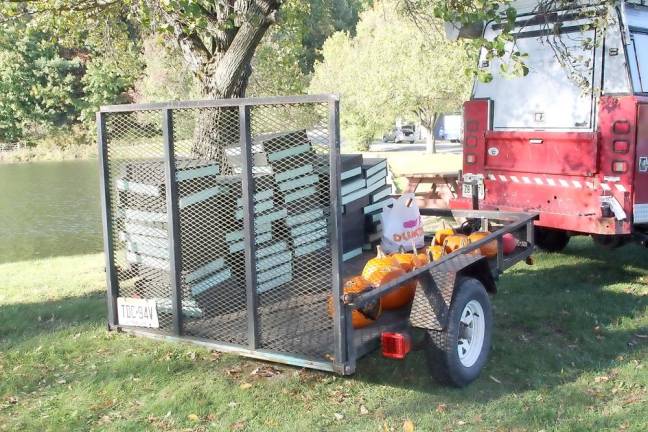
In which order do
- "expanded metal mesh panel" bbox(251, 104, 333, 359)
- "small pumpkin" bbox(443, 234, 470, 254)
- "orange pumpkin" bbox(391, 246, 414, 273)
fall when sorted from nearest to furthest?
"expanded metal mesh panel" bbox(251, 104, 333, 359)
"orange pumpkin" bbox(391, 246, 414, 273)
"small pumpkin" bbox(443, 234, 470, 254)

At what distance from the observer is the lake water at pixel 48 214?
1620 centimetres

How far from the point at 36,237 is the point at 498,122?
43.5 feet

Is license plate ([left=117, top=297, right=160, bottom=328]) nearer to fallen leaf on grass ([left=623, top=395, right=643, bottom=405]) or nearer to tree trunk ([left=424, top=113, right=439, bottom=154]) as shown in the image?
fallen leaf on grass ([left=623, top=395, right=643, bottom=405])

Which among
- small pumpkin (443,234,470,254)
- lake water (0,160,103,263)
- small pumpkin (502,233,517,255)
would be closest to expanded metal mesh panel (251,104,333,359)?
small pumpkin (443,234,470,254)

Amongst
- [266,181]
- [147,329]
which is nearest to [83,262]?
[147,329]

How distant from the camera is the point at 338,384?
5.00 m

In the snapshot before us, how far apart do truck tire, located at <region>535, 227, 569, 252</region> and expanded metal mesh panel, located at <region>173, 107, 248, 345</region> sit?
18.4ft

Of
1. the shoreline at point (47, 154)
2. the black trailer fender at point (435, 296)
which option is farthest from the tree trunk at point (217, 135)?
the shoreline at point (47, 154)

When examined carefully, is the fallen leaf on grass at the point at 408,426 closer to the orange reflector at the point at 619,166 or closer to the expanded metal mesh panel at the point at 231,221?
the expanded metal mesh panel at the point at 231,221

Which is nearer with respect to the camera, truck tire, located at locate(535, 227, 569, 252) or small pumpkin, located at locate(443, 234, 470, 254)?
small pumpkin, located at locate(443, 234, 470, 254)

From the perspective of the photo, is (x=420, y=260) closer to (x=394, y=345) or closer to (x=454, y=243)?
(x=454, y=243)

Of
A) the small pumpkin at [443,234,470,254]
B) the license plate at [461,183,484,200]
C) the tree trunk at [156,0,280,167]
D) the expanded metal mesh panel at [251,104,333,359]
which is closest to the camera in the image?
the expanded metal mesh panel at [251,104,333,359]

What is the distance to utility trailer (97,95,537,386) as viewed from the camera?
4457 mm

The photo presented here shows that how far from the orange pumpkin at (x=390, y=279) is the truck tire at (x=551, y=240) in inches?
185
